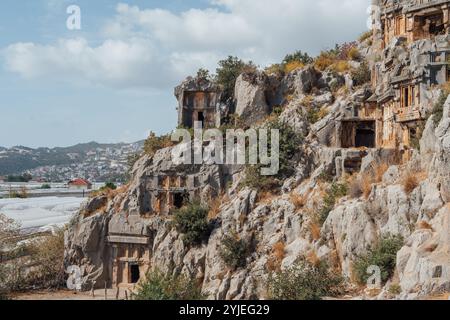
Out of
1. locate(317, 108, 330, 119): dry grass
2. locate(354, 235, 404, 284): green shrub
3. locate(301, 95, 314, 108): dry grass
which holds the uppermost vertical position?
locate(301, 95, 314, 108): dry grass

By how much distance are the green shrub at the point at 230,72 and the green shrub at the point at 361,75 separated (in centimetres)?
661

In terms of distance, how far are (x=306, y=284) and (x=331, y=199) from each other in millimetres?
6137

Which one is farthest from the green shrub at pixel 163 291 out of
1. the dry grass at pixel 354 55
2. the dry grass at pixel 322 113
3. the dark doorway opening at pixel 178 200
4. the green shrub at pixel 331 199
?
the dry grass at pixel 354 55

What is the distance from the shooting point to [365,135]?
30.5m

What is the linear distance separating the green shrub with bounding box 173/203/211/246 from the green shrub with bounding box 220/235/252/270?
2.28m

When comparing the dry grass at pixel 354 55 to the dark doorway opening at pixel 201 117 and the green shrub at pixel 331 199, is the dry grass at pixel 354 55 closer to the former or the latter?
the dark doorway opening at pixel 201 117

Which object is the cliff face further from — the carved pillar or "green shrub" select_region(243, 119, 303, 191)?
the carved pillar

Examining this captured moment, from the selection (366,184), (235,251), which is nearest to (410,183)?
(366,184)

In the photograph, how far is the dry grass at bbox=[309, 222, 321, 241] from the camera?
2403cm

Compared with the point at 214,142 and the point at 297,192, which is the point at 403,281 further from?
the point at 214,142

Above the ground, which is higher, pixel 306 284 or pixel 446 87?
pixel 446 87

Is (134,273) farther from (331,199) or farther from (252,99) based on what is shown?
(331,199)

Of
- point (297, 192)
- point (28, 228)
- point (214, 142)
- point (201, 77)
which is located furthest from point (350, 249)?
point (28, 228)

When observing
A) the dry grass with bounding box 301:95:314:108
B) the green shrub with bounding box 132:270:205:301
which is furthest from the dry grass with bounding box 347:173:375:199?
the dry grass with bounding box 301:95:314:108
